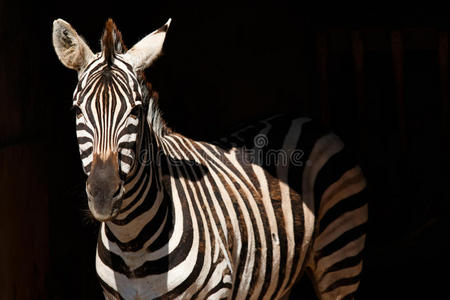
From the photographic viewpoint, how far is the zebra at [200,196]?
124 inches

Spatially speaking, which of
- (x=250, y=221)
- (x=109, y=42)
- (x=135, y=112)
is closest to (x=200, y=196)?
(x=250, y=221)

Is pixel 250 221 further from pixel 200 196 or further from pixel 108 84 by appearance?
pixel 108 84

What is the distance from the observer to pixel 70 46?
3.39 metres

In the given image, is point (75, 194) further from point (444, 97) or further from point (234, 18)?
point (444, 97)

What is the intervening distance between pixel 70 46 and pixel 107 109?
451mm

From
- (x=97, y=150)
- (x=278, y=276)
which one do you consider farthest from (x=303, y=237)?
(x=97, y=150)

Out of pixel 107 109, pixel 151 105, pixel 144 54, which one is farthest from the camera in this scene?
pixel 151 105

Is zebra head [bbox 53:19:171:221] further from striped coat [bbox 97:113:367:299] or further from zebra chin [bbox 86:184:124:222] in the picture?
striped coat [bbox 97:113:367:299]

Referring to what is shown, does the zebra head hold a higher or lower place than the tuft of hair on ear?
lower

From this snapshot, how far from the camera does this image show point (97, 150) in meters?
3.07

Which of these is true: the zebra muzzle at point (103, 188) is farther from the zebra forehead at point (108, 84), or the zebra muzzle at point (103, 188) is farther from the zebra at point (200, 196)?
the zebra forehead at point (108, 84)

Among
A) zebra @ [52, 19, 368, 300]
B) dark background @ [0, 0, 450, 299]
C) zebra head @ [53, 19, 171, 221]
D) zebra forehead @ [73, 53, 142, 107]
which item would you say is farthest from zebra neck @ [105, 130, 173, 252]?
dark background @ [0, 0, 450, 299]

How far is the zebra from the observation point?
3.16 metres

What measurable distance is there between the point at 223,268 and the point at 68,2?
248 cm
